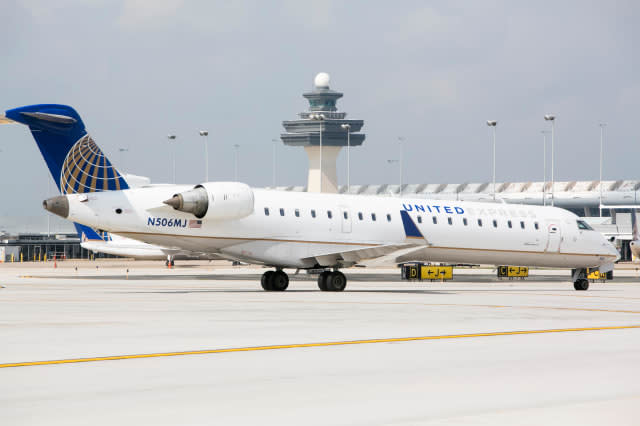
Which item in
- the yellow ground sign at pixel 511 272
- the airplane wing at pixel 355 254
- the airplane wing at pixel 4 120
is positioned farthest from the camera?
the yellow ground sign at pixel 511 272

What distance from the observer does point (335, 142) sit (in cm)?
18350

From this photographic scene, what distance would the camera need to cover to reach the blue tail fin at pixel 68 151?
30.7 m

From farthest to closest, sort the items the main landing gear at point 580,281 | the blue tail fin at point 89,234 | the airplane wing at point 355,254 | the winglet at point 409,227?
the blue tail fin at point 89,234 → the main landing gear at point 580,281 → the winglet at point 409,227 → the airplane wing at point 355,254

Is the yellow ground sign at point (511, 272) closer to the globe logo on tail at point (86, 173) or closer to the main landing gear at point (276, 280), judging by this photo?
the main landing gear at point (276, 280)

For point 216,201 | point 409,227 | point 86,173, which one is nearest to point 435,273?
point 409,227

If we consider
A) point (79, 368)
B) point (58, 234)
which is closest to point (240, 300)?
point (79, 368)

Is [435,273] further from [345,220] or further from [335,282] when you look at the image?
[335,282]

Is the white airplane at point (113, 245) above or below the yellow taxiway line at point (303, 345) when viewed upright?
above

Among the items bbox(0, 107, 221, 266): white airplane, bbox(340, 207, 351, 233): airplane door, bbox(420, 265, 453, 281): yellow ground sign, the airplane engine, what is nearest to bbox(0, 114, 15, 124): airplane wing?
the airplane engine

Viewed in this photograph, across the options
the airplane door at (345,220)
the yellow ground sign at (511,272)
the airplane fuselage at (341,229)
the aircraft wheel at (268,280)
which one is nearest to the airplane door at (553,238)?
the airplane fuselage at (341,229)

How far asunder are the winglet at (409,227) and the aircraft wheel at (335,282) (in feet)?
10.7

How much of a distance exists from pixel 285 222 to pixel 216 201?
2.83 meters

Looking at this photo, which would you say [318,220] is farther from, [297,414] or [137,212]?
[297,414]

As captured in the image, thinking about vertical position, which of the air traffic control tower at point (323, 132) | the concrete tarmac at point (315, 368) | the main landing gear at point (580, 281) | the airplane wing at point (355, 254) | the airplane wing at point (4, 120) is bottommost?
the concrete tarmac at point (315, 368)
